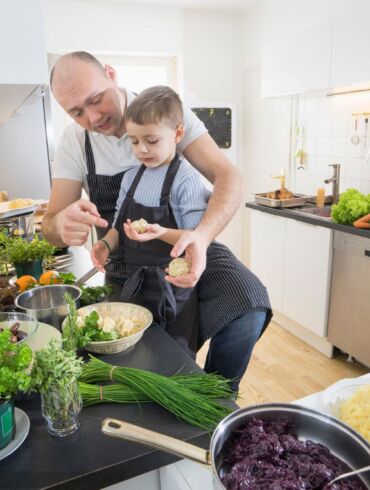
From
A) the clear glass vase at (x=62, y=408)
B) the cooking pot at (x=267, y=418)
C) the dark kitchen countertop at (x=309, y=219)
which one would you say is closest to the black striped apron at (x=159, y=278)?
the clear glass vase at (x=62, y=408)

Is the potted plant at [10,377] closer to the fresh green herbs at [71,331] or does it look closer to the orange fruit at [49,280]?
the fresh green herbs at [71,331]

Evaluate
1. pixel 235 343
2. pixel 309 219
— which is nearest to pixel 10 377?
pixel 235 343

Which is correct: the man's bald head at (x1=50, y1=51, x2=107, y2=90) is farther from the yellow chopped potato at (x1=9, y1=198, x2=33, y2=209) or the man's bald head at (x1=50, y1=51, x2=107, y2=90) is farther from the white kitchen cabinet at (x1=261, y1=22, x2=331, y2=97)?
the white kitchen cabinet at (x1=261, y1=22, x2=331, y2=97)

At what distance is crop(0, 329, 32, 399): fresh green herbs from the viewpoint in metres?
0.64

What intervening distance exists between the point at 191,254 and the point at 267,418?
1.75 ft

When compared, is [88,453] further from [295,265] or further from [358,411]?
[295,265]

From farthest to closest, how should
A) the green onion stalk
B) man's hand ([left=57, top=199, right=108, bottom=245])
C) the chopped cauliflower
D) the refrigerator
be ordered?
the refrigerator
man's hand ([left=57, top=199, right=108, bottom=245])
the chopped cauliflower
the green onion stalk

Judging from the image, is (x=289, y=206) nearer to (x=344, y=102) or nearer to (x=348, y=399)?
(x=344, y=102)

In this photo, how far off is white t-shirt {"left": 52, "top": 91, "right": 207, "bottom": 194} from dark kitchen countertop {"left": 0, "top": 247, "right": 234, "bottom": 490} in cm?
81

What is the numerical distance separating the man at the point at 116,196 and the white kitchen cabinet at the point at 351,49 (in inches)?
57.1

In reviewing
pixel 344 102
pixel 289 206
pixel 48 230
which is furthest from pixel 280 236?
pixel 48 230

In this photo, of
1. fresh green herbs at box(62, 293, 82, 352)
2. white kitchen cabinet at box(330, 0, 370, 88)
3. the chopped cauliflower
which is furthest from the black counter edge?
white kitchen cabinet at box(330, 0, 370, 88)

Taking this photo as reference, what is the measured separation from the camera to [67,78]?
1.20 meters

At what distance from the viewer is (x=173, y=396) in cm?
76
